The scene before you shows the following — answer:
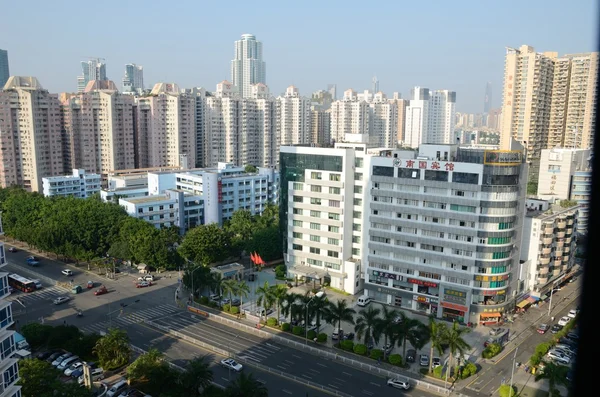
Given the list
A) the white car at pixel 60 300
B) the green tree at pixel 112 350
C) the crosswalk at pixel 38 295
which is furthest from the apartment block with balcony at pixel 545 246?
the crosswalk at pixel 38 295

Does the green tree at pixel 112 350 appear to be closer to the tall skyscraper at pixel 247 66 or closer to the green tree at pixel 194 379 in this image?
the green tree at pixel 194 379

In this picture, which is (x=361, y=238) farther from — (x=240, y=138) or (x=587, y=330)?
(x=240, y=138)

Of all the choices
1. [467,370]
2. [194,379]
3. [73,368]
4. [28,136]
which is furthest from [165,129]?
[467,370]

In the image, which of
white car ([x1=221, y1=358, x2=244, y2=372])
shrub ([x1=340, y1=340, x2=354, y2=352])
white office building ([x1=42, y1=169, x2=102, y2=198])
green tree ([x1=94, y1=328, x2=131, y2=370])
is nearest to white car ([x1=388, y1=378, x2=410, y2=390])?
shrub ([x1=340, y1=340, x2=354, y2=352])

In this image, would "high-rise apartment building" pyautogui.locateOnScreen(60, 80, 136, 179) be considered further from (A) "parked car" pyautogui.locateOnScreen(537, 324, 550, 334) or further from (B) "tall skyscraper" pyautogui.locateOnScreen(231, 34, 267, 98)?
(B) "tall skyscraper" pyautogui.locateOnScreen(231, 34, 267, 98)

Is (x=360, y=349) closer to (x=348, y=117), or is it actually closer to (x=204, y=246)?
(x=204, y=246)
